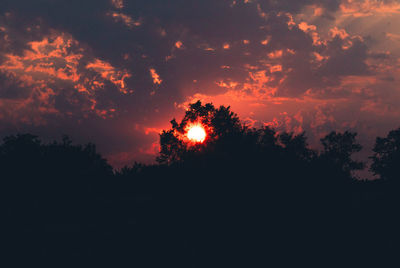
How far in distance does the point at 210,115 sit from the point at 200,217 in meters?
36.9

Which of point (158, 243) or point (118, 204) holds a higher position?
point (118, 204)

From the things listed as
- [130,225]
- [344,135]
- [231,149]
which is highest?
[344,135]

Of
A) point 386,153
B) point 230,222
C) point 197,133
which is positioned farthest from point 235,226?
point 386,153

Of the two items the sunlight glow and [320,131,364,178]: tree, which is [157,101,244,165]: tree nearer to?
the sunlight glow

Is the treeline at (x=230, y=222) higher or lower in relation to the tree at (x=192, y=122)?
lower

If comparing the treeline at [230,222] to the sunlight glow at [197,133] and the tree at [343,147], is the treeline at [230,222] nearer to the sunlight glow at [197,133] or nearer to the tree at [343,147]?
the sunlight glow at [197,133]

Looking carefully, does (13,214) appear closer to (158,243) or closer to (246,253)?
(158,243)

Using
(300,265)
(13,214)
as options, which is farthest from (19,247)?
(300,265)

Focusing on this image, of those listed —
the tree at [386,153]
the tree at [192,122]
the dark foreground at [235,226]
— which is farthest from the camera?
the tree at [386,153]

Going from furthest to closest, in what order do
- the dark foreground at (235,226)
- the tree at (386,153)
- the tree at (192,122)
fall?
the tree at (386,153), the tree at (192,122), the dark foreground at (235,226)

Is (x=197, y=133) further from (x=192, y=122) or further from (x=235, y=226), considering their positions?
(x=235, y=226)

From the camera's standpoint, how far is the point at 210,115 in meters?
59.8

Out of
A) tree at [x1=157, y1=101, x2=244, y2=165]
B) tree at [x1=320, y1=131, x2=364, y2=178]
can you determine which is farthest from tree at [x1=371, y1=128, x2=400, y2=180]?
tree at [x1=157, y1=101, x2=244, y2=165]

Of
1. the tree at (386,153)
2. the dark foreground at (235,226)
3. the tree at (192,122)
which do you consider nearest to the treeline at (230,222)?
the dark foreground at (235,226)
